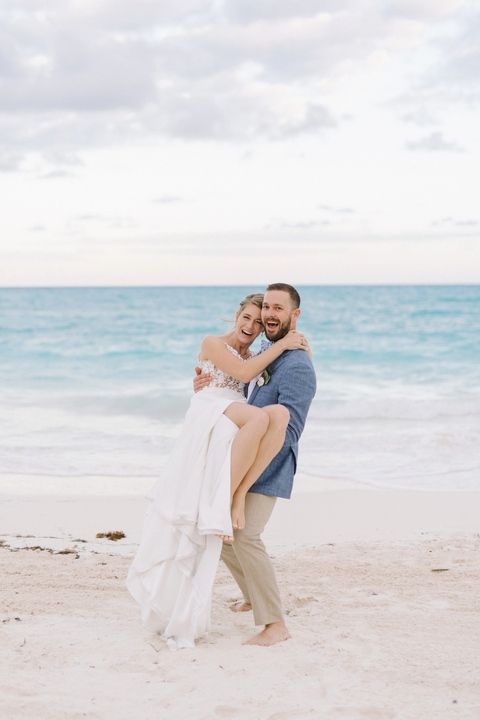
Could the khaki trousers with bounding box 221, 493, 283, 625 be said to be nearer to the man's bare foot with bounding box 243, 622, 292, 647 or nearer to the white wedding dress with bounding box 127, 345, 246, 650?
the man's bare foot with bounding box 243, 622, 292, 647

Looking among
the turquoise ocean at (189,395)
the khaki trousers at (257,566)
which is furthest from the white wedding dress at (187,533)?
the turquoise ocean at (189,395)

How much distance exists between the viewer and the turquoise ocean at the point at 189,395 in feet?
31.6

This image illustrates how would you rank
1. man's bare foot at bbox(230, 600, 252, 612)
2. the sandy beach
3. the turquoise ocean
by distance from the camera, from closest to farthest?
the sandy beach
man's bare foot at bbox(230, 600, 252, 612)
the turquoise ocean

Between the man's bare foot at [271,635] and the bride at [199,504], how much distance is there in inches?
11.3

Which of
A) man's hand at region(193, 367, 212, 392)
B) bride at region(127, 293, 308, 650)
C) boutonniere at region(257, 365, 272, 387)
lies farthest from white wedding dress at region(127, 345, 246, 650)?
man's hand at region(193, 367, 212, 392)

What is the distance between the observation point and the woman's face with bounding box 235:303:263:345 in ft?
15.0

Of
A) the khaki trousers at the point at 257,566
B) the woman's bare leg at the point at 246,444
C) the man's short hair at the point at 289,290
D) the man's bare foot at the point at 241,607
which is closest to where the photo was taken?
the woman's bare leg at the point at 246,444

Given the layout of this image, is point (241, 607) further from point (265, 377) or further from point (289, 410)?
point (265, 377)

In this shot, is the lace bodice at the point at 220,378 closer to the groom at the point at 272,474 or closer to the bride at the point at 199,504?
the groom at the point at 272,474

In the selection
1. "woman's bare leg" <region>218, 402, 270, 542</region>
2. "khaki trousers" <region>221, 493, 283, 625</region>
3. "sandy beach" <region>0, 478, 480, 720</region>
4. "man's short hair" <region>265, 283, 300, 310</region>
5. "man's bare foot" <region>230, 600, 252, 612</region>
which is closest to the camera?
"sandy beach" <region>0, 478, 480, 720</region>

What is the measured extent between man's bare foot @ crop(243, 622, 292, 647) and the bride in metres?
0.29

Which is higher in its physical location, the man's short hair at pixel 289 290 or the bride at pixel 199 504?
A: the man's short hair at pixel 289 290

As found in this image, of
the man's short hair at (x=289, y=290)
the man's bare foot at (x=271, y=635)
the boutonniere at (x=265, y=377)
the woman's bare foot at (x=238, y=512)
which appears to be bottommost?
the man's bare foot at (x=271, y=635)

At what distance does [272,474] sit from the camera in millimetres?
4238
